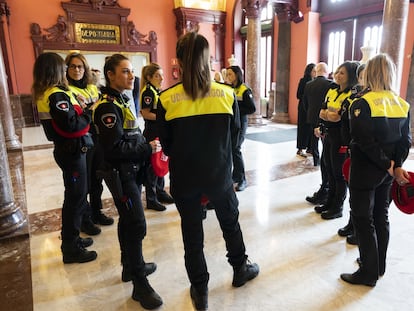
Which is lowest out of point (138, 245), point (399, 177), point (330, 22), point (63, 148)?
point (138, 245)

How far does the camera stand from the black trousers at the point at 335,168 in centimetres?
277

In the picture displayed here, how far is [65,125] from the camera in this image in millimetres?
2025

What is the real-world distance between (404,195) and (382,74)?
709 mm

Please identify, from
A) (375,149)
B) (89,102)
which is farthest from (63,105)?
(375,149)

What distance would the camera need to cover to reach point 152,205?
324cm

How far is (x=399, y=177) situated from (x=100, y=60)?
32.6 feet

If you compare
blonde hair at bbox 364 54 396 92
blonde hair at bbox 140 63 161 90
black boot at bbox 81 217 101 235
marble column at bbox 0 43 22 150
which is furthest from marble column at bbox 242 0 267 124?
blonde hair at bbox 364 54 396 92

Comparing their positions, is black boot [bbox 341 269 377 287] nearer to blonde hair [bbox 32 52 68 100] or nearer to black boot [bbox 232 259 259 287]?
black boot [bbox 232 259 259 287]

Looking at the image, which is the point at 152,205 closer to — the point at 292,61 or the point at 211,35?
the point at 292,61

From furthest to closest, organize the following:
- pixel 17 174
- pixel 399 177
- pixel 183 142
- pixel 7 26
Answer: pixel 7 26 < pixel 17 174 < pixel 399 177 < pixel 183 142

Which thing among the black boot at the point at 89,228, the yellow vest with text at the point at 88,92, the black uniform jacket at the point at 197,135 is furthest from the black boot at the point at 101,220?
the black uniform jacket at the point at 197,135

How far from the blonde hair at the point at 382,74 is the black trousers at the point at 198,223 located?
3.25ft

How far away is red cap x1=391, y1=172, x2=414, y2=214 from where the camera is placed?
1.80 metres

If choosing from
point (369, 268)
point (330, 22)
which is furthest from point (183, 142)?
point (330, 22)
